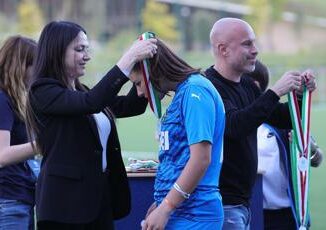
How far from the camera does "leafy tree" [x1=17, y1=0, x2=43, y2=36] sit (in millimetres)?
44688

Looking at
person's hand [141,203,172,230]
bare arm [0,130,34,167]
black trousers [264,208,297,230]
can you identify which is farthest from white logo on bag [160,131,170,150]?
black trousers [264,208,297,230]

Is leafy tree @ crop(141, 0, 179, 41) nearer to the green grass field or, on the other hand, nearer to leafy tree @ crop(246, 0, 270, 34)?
leafy tree @ crop(246, 0, 270, 34)

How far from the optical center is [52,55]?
13.0 ft

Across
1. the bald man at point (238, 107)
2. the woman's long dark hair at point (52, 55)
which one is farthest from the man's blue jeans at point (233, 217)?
the woman's long dark hair at point (52, 55)

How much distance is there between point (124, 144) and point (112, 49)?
23.0 meters

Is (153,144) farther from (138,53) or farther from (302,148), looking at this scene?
(138,53)

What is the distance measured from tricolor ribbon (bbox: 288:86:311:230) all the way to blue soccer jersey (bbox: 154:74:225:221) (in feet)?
3.45

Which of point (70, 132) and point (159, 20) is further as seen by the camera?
point (159, 20)

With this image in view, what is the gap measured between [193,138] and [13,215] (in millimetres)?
1741

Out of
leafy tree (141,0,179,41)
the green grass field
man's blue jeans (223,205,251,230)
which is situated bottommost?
the green grass field

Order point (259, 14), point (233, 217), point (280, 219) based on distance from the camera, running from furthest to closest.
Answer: point (259, 14)
point (280, 219)
point (233, 217)

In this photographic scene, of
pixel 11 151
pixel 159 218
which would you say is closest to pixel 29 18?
pixel 11 151

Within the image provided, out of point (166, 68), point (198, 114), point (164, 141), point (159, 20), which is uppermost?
point (166, 68)

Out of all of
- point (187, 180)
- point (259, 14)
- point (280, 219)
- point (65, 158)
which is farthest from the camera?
point (259, 14)
